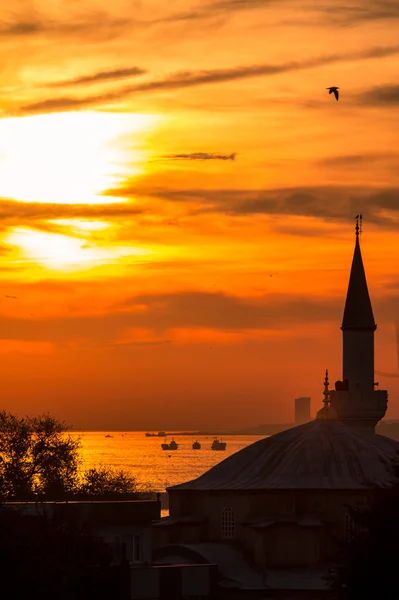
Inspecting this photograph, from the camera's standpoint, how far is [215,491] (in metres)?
70.1

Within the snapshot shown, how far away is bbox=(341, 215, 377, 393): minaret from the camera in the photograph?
3282 inches

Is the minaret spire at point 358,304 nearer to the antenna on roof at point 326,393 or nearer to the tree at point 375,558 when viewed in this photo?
the antenna on roof at point 326,393

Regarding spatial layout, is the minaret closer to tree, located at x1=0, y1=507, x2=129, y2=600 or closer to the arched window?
the arched window

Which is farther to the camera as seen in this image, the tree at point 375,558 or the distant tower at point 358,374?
the distant tower at point 358,374

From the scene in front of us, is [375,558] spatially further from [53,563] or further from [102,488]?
[102,488]

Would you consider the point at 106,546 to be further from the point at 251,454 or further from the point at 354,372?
the point at 354,372

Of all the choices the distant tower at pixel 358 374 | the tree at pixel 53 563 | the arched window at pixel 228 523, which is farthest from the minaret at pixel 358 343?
the tree at pixel 53 563

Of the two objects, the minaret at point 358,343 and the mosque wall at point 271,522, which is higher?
the minaret at point 358,343

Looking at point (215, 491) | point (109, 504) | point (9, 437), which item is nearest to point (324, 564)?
point (215, 491)

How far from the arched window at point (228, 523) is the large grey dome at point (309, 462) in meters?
1.08

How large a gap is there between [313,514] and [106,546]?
21884 mm

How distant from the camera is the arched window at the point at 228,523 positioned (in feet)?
228

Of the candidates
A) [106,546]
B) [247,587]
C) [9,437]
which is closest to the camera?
[106,546]

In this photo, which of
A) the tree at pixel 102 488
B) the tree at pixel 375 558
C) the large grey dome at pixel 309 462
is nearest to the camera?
the tree at pixel 375 558
